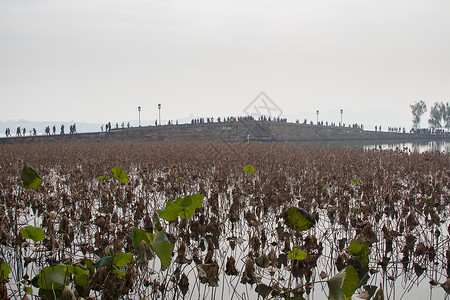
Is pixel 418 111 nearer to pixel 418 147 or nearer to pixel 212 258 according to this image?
pixel 418 147

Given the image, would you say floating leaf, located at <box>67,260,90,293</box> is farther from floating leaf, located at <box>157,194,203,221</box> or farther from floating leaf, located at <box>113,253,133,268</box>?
floating leaf, located at <box>157,194,203,221</box>

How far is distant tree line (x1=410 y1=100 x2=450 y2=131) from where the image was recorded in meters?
80.9

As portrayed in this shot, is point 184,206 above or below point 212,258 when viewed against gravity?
above

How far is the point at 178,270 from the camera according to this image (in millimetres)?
3203

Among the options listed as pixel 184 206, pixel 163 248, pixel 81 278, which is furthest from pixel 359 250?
pixel 81 278

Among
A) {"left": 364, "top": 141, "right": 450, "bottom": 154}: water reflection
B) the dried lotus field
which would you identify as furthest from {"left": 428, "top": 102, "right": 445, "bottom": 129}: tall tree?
the dried lotus field

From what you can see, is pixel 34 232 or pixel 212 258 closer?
pixel 34 232

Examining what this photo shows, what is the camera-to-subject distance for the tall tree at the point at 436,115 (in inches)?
3196

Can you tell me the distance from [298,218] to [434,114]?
92.1 m

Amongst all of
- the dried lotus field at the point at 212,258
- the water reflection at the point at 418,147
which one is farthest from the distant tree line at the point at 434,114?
the dried lotus field at the point at 212,258

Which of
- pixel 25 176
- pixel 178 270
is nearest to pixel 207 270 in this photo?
pixel 178 270

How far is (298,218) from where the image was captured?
2.59 metres

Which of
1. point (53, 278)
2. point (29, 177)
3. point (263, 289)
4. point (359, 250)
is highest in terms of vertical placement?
point (29, 177)

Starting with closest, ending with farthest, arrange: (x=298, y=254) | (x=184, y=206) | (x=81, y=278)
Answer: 1. (x=81, y=278)
2. (x=184, y=206)
3. (x=298, y=254)
